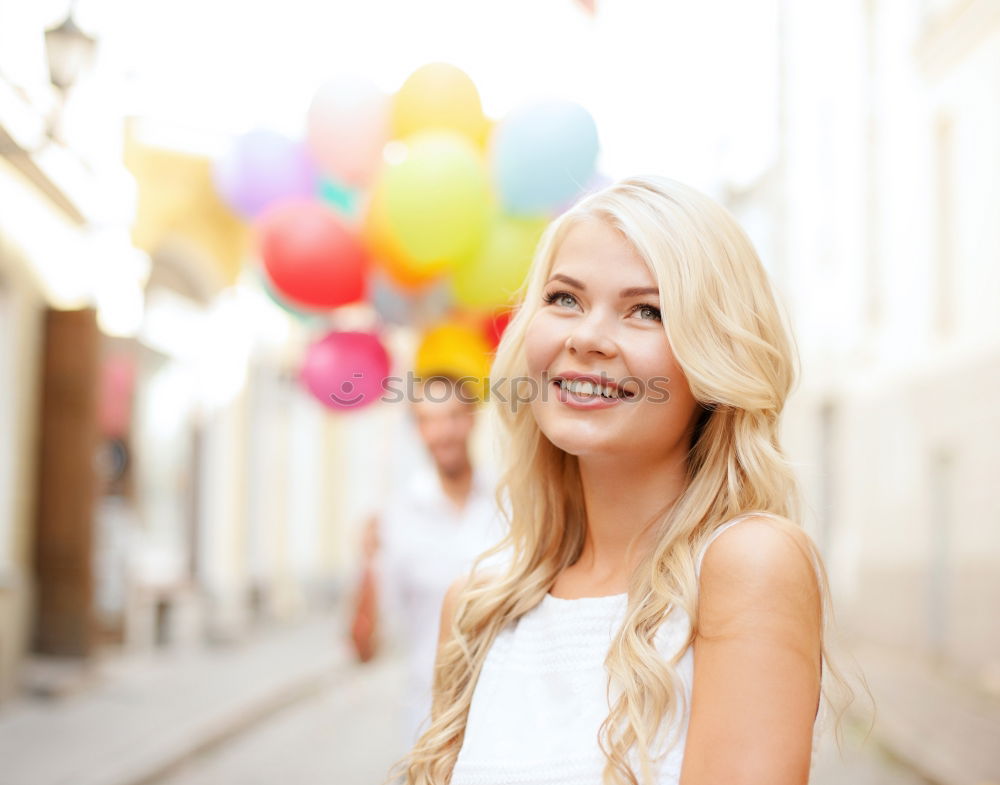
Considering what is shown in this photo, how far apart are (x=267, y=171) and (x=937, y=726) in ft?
15.5

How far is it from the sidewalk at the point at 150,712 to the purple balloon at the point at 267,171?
290 cm

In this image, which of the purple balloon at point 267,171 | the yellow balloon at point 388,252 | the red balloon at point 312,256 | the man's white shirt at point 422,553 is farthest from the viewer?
the purple balloon at point 267,171

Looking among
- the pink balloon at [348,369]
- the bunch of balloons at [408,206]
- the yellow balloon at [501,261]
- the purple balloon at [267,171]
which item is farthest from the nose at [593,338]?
the purple balloon at [267,171]

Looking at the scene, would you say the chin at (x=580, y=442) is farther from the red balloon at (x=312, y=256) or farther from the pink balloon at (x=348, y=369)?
the pink balloon at (x=348, y=369)

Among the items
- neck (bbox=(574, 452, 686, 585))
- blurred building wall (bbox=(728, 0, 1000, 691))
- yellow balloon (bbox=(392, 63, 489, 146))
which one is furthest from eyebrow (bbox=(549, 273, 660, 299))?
blurred building wall (bbox=(728, 0, 1000, 691))

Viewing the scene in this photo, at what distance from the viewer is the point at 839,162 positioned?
10.2 metres

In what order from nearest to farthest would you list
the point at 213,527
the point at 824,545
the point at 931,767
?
the point at 931,767 → the point at 824,545 → the point at 213,527

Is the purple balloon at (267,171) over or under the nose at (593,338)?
over

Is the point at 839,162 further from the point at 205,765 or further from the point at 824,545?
the point at 205,765

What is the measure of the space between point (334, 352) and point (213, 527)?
8057mm

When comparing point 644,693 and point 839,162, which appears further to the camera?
point 839,162

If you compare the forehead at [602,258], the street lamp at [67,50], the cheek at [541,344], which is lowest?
the cheek at [541,344]

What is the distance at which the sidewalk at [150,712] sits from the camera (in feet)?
19.7

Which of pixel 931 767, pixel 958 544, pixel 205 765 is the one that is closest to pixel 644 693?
pixel 931 767
